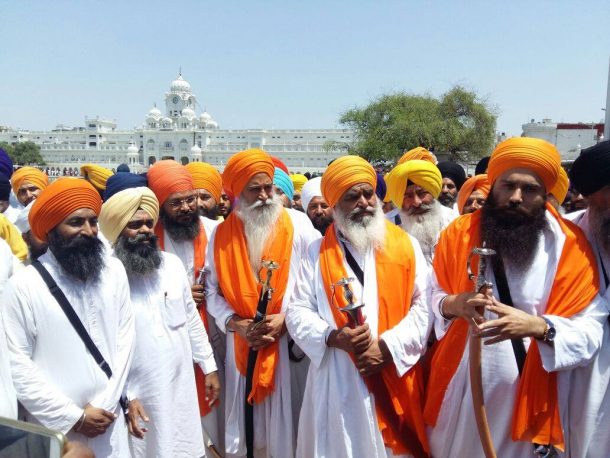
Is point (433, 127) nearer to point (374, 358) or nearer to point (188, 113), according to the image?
point (374, 358)

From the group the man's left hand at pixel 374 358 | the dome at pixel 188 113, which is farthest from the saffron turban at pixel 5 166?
the dome at pixel 188 113

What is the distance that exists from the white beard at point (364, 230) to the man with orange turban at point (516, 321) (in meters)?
0.39

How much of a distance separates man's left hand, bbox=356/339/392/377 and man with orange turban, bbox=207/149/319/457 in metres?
0.67

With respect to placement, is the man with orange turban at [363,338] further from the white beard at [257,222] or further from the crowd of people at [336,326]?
the white beard at [257,222]

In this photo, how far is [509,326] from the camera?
2.17 meters

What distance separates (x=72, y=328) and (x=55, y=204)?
0.68m

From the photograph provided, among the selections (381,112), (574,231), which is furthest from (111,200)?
(381,112)

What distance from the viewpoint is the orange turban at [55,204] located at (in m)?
2.59

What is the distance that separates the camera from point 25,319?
231 cm

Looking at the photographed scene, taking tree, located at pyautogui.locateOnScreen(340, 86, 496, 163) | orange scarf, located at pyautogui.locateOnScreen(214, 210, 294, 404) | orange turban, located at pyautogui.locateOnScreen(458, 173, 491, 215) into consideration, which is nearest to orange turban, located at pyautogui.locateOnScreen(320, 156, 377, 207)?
orange scarf, located at pyautogui.locateOnScreen(214, 210, 294, 404)

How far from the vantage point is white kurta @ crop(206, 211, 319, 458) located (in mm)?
3191

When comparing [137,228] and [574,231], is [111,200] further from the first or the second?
[574,231]

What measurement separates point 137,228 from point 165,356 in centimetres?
82

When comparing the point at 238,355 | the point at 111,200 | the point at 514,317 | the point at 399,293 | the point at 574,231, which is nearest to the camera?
the point at 514,317
